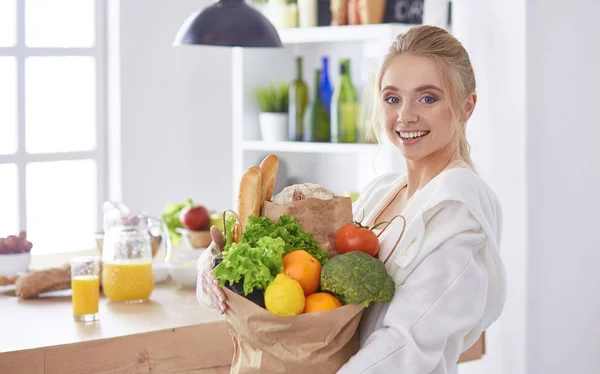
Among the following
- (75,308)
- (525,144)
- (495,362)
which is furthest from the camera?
(495,362)

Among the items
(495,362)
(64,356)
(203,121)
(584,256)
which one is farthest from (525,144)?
(203,121)

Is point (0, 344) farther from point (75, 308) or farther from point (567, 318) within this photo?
point (567, 318)

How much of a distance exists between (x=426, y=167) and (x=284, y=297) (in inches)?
20.0

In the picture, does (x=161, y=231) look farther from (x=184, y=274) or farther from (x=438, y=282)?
(x=438, y=282)

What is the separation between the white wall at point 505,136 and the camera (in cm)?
266

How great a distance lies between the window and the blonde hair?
2.52m

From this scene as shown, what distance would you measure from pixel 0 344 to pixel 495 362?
166cm

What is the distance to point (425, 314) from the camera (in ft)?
4.79

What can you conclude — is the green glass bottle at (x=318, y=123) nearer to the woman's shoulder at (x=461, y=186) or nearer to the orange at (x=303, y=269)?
the woman's shoulder at (x=461, y=186)

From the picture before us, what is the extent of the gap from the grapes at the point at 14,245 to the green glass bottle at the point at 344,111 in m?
1.51

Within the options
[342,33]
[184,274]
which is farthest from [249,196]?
[342,33]

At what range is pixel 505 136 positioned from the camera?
2.71 metres

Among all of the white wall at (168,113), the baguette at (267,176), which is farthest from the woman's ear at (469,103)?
the white wall at (168,113)

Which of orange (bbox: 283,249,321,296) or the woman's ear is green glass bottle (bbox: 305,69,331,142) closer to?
the woman's ear
